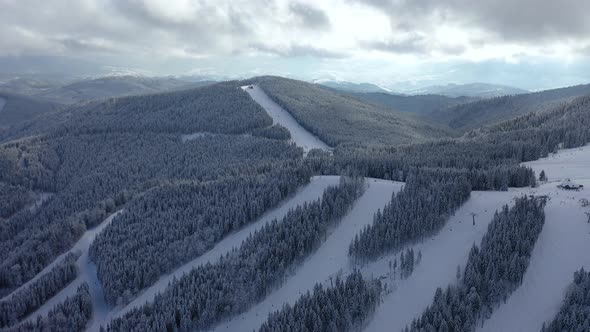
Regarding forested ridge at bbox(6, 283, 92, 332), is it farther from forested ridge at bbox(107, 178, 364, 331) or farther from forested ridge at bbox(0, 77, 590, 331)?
forested ridge at bbox(107, 178, 364, 331)

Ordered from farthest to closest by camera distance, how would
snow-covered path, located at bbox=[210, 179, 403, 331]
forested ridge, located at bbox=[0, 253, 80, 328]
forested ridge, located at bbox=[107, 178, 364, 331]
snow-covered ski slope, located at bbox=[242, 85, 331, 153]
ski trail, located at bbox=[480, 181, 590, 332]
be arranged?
snow-covered ski slope, located at bbox=[242, 85, 331, 153]
forested ridge, located at bbox=[0, 253, 80, 328]
snow-covered path, located at bbox=[210, 179, 403, 331]
forested ridge, located at bbox=[107, 178, 364, 331]
ski trail, located at bbox=[480, 181, 590, 332]

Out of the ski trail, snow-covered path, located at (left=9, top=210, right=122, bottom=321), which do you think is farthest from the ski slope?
snow-covered path, located at (left=9, top=210, right=122, bottom=321)

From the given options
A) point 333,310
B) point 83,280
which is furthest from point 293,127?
point 333,310

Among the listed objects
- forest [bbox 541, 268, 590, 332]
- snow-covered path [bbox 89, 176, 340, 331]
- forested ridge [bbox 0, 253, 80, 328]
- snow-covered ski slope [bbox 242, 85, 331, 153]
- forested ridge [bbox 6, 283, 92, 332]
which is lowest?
Result: forested ridge [bbox 0, 253, 80, 328]

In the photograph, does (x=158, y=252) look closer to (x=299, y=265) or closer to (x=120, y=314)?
(x=120, y=314)

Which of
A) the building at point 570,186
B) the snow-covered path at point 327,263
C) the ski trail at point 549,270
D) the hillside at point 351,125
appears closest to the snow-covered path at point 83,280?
the snow-covered path at point 327,263

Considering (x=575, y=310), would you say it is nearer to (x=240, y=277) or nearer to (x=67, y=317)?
(x=240, y=277)
